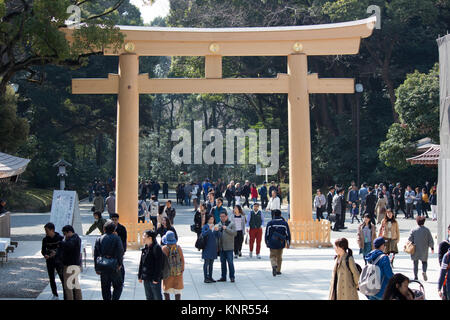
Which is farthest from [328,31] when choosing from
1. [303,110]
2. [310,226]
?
[310,226]

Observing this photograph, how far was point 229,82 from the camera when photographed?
1855 cm

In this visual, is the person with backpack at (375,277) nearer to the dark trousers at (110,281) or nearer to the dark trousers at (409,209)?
the dark trousers at (110,281)

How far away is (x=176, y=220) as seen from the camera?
27797 mm

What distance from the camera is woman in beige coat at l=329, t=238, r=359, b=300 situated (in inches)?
326

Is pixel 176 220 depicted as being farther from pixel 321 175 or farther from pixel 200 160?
pixel 200 160

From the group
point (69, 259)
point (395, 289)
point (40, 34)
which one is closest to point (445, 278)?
point (395, 289)

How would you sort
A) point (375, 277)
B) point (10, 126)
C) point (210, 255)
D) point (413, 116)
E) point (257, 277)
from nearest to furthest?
point (375, 277) → point (210, 255) → point (257, 277) → point (10, 126) → point (413, 116)

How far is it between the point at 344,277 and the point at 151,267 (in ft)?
9.53

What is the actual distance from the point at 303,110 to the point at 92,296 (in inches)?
382

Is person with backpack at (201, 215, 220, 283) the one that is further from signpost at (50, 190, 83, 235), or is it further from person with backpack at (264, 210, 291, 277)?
signpost at (50, 190, 83, 235)

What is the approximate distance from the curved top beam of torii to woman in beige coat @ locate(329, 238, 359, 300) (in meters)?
11.2

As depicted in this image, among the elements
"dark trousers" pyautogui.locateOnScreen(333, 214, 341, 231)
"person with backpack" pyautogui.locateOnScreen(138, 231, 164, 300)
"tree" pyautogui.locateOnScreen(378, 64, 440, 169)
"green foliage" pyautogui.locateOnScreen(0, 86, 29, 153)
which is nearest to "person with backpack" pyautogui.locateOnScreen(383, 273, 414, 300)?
"person with backpack" pyautogui.locateOnScreen(138, 231, 164, 300)

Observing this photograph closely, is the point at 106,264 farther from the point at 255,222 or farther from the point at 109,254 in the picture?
the point at 255,222

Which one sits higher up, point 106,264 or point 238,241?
point 106,264
